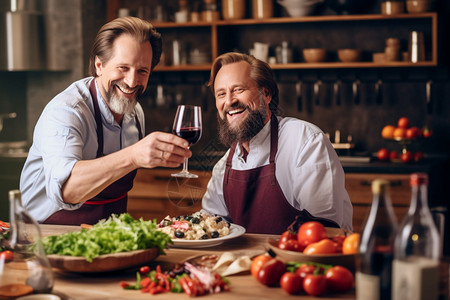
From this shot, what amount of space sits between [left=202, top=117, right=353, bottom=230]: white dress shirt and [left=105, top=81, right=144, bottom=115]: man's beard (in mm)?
504

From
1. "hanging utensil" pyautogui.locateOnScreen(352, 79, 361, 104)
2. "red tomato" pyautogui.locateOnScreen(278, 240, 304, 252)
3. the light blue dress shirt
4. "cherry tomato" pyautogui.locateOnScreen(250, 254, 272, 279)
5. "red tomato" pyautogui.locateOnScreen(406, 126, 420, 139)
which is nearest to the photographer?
"cherry tomato" pyautogui.locateOnScreen(250, 254, 272, 279)

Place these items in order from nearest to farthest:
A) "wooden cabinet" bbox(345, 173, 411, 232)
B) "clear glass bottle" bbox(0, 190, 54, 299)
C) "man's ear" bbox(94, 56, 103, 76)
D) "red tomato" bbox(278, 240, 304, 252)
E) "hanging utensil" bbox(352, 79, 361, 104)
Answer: "clear glass bottle" bbox(0, 190, 54, 299) → "red tomato" bbox(278, 240, 304, 252) → "man's ear" bbox(94, 56, 103, 76) → "wooden cabinet" bbox(345, 173, 411, 232) → "hanging utensil" bbox(352, 79, 361, 104)

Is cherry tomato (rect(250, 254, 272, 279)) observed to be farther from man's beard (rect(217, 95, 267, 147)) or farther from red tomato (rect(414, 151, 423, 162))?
red tomato (rect(414, 151, 423, 162))

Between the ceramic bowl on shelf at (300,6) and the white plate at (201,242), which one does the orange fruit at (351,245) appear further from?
the ceramic bowl on shelf at (300,6)

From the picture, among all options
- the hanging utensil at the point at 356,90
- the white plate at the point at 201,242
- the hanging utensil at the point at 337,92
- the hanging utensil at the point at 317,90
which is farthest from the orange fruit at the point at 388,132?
the white plate at the point at 201,242

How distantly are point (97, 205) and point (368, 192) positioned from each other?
218 centimetres

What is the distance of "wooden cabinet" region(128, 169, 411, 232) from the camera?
Result: 4.09 metres

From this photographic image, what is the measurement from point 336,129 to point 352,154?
315 mm

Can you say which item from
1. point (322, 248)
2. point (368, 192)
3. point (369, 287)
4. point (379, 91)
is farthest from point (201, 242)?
point (379, 91)

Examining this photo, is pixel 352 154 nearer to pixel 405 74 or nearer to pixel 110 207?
pixel 405 74

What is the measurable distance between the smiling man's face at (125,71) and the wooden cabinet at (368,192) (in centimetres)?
207

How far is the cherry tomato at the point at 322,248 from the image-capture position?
1.56m

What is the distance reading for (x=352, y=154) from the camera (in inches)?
182

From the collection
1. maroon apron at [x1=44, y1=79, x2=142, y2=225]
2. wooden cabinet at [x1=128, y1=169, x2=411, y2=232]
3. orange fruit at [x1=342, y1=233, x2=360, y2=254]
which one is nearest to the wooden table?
orange fruit at [x1=342, y1=233, x2=360, y2=254]
